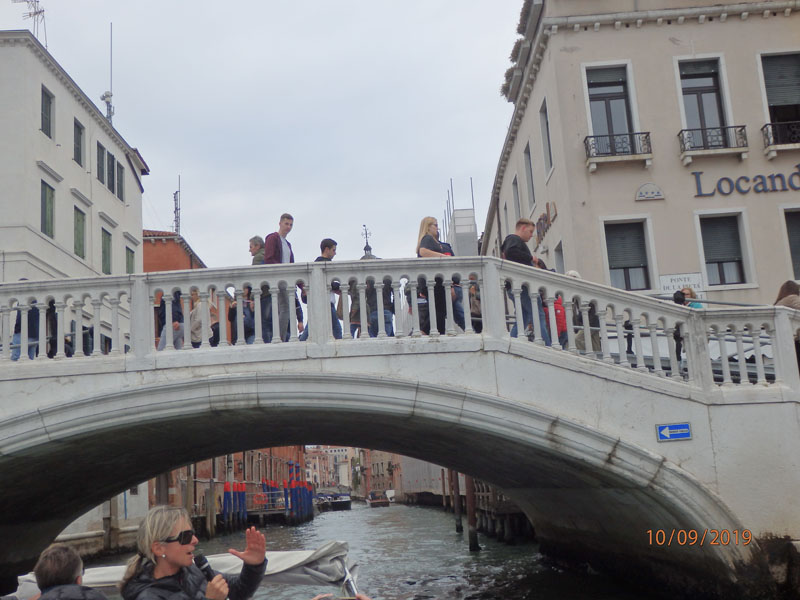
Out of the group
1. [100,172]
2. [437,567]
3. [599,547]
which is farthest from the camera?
[100,172]

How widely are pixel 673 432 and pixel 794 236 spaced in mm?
6671

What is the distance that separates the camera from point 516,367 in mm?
8469

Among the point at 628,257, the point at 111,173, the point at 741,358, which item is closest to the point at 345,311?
the point at 741,358

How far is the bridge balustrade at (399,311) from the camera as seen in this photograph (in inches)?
331

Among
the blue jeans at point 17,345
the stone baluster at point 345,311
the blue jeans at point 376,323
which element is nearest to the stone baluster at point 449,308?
the blue jeans at point 376,323

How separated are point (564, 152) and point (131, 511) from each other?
617 inches

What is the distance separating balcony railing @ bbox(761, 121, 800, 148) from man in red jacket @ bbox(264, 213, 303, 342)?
323 inches

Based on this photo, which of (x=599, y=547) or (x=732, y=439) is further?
(x=599, y=547)

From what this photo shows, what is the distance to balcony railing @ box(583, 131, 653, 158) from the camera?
13.7m

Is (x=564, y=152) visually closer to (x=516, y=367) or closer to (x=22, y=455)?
(x=516, y=367)

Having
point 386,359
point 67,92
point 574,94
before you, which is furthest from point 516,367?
point 67,92

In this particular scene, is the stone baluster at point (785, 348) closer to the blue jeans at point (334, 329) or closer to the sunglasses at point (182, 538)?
the blue jeans at point (334, 329)

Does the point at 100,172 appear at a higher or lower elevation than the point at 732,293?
higher

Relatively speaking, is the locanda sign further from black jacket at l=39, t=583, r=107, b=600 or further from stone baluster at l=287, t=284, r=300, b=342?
black jacket at l=39, t=583, r=107, b=600
